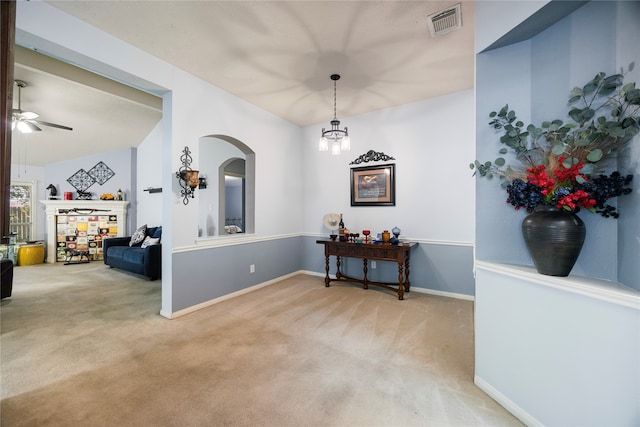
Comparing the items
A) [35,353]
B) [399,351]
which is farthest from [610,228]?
[35,353]

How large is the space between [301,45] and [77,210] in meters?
6.62

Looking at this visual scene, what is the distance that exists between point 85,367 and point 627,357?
3175 mm

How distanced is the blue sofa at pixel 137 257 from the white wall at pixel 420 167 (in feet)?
9.87

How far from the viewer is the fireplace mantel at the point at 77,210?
226 inches

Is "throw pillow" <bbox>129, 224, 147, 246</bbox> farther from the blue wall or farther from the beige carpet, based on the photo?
the blue wall

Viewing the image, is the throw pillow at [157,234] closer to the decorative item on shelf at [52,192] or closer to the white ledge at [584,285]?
the decorative item on shelf at [52,192]

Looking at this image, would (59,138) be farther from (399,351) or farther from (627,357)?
(627,357)

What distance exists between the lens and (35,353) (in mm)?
2092

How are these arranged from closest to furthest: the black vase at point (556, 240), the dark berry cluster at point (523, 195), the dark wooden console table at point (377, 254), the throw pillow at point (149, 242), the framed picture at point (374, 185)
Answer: the black vase at point (556, 240) < the dark berry cluster at point (523, 195) < the dark wooden console table at point (377, 254) < the framed picture at point (374, 185) < the throw pillow at point (149, 242)

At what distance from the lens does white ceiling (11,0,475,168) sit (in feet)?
6.54

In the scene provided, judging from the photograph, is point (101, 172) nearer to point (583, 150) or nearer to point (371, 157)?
point (371, 157)

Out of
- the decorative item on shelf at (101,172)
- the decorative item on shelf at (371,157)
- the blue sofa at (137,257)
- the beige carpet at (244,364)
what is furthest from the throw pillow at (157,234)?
the decorative item on shelf at (371,157)

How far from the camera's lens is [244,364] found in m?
1.96

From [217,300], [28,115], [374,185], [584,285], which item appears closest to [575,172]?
[584,285]
